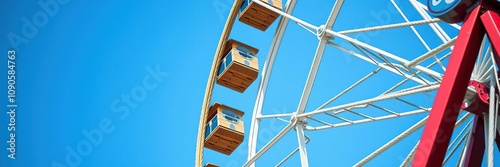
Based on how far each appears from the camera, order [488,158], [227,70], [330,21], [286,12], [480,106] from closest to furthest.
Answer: [488,158], [480,106], [330,21], [286,12], [227,70]

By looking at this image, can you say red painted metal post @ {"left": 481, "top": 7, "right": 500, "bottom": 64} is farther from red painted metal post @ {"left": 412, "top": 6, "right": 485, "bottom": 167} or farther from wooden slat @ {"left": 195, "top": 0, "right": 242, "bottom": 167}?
wooden slat @ {"left": 195, "top": 0, "right": 242, "bottom": 167}

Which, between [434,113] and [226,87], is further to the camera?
[226,87]

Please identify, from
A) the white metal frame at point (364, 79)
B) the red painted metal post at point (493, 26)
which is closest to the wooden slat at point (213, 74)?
the white metal frame at point (364, 79)

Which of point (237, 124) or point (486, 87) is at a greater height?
point (237, 124)

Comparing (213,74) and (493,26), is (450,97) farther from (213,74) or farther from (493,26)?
(213,74)

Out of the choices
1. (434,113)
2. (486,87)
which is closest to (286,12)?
(486,87)

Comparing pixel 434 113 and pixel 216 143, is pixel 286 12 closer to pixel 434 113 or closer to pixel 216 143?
pixel 216 143

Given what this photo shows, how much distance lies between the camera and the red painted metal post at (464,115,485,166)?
456 inches

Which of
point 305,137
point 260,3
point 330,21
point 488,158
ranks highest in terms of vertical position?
point 260,3

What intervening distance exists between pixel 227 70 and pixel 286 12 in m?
2.14

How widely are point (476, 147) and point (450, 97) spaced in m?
1.89

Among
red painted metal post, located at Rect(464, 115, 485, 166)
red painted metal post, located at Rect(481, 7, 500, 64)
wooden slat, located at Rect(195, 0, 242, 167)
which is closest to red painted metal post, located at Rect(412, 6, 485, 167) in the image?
red painted metal post, located at Rect(481, 7, 500, 64)

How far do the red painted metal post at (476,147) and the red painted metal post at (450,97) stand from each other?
1623 mm

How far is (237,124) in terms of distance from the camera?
66.1 ft
